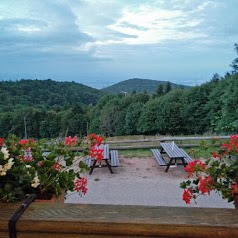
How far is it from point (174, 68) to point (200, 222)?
1197 cm

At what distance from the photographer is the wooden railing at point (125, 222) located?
0.62m

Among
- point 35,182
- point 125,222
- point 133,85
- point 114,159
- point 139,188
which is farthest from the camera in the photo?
point 133,85

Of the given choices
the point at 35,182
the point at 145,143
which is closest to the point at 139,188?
the point at 145,143

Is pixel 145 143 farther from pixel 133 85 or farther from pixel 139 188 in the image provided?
pixel 133 85

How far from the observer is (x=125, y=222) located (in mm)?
648

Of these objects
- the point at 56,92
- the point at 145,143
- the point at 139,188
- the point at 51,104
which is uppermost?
the point at 56,92

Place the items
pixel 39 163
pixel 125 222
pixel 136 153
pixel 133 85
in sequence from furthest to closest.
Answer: pixel 133 85, pixel 136 153, pixel 39 163, pixel 125 222

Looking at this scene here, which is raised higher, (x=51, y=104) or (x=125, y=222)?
(x=125, y=222)

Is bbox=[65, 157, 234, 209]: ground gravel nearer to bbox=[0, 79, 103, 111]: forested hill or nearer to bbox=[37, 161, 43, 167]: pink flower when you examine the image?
bbox=[37, 161, 43, 167]: pink flower

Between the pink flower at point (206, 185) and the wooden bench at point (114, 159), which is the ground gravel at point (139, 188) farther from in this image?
the pink flower at point (206, 185)

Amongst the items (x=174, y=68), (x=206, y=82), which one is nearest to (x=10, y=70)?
(x=174, y=68)

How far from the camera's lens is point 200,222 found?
64cm

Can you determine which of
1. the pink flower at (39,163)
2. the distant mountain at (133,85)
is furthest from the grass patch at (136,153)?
→ the distant mountain at (133,85)

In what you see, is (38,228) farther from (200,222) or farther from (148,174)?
(148,174)
